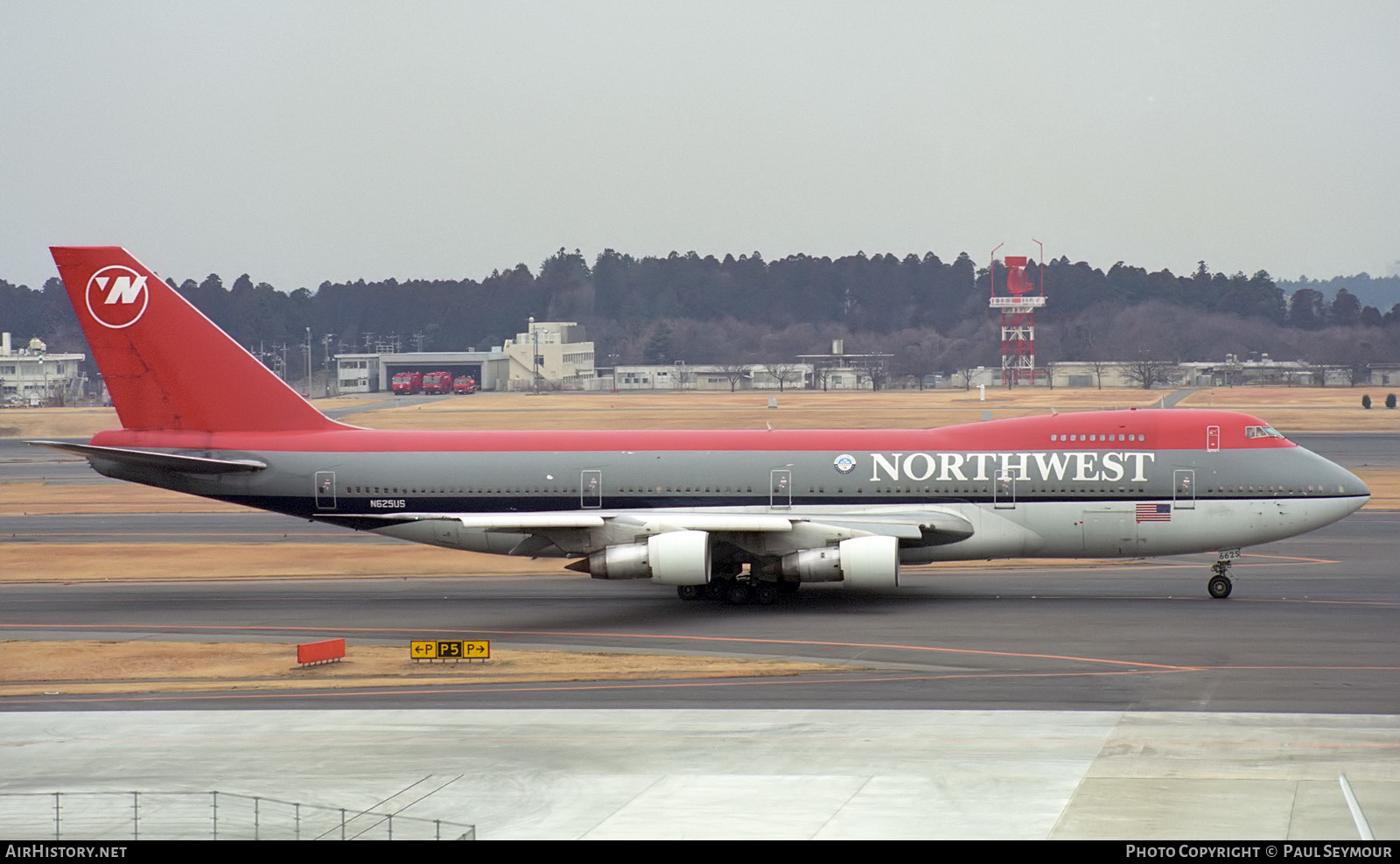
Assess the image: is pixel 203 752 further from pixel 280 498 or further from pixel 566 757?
pixel 280 498

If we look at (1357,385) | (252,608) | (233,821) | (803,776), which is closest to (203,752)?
(233,821)

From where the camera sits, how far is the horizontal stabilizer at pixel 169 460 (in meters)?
39.0

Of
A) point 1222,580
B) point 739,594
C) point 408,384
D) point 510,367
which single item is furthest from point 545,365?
point 1222,580

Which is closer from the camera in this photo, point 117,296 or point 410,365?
point 117,296

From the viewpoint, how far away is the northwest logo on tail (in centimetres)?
4059

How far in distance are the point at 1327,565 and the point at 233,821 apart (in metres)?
35.6

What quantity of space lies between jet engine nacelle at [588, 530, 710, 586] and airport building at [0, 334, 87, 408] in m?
145

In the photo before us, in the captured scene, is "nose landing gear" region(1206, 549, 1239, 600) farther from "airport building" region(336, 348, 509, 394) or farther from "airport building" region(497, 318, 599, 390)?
"airport building" region(336, 348, 509, 394)

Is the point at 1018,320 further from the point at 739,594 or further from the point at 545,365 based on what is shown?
the point at 739,594

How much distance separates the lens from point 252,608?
3956 cm

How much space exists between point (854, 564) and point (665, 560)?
15.9 feet

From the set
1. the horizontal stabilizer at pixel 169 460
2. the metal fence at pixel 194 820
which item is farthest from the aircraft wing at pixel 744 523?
the metal fence at pixel 194 820

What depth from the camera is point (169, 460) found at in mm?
39125

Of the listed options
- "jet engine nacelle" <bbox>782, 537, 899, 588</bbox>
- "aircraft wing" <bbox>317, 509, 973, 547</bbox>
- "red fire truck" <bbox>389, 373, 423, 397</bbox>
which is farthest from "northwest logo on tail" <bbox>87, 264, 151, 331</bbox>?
"red fire truck" <bbox>389, 373, 423, 397</bbox>
